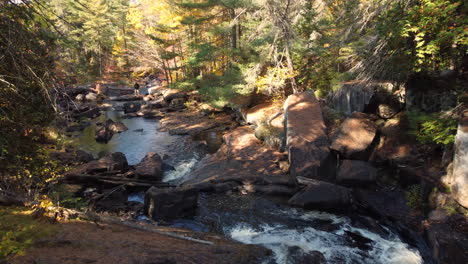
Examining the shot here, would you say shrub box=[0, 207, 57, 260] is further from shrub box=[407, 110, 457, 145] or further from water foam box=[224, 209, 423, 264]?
shrub box=[407, 110, 457, 145]

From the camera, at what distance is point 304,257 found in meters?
6.72

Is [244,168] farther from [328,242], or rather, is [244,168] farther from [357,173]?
[328,242]

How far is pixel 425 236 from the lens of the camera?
743 centimetres

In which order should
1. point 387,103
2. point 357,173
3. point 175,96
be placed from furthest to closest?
point 175,96, point 387,103, point 357,173

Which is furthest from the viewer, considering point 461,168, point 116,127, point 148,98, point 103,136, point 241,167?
point 148,98

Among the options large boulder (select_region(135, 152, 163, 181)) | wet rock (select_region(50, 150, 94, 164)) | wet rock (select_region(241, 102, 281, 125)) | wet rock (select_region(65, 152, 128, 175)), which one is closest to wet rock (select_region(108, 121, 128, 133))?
wet rock (select_region(50, 150, 94, 164))

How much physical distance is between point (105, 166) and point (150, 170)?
199 cm

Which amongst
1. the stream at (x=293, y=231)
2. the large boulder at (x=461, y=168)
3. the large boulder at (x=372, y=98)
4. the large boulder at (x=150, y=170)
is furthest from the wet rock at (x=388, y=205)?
the large boulder at (x=150, y=170)

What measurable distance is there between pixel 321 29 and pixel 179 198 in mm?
16397

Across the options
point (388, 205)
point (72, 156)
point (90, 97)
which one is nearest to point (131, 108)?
point (90, 97)

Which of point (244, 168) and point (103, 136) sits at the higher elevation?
point (103, 136)

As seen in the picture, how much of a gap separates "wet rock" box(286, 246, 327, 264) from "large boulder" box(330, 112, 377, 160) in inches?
217

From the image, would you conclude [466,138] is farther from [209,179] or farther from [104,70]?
[104,70]

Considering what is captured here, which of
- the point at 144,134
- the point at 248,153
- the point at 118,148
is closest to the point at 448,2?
the point at 248,153
